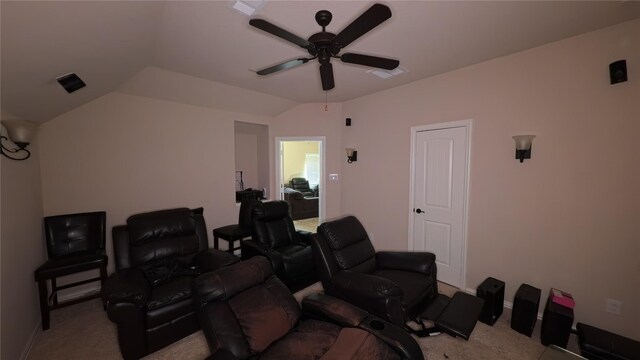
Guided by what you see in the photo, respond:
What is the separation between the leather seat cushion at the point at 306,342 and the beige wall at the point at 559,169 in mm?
2330

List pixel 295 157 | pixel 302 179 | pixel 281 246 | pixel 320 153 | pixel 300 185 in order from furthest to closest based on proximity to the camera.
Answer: pixel 295 157 < pixel 302 179 < pixel 300 185 < pixel 320 153 < pixel 281 246

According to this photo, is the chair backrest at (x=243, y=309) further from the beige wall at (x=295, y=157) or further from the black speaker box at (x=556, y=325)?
the beige wall at (x=295, y=157)

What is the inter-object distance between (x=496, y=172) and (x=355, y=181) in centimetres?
215

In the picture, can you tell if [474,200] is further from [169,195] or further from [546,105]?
[169,195]

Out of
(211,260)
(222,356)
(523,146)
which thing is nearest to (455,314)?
(523,146)

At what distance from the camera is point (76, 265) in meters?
2.46

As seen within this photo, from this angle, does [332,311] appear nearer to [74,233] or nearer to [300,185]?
[74,233]

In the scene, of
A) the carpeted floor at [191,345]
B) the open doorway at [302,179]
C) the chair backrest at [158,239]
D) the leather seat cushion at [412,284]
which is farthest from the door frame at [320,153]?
the carpeted floor at [191,345]

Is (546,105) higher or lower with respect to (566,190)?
higher

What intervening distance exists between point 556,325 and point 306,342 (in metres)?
2.24

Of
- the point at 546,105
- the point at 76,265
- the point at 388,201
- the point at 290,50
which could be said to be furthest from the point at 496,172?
the point at 76,265

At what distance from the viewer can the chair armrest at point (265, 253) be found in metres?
2.84

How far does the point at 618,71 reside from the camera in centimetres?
209

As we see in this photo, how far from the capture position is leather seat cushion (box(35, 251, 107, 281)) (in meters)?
2.32
